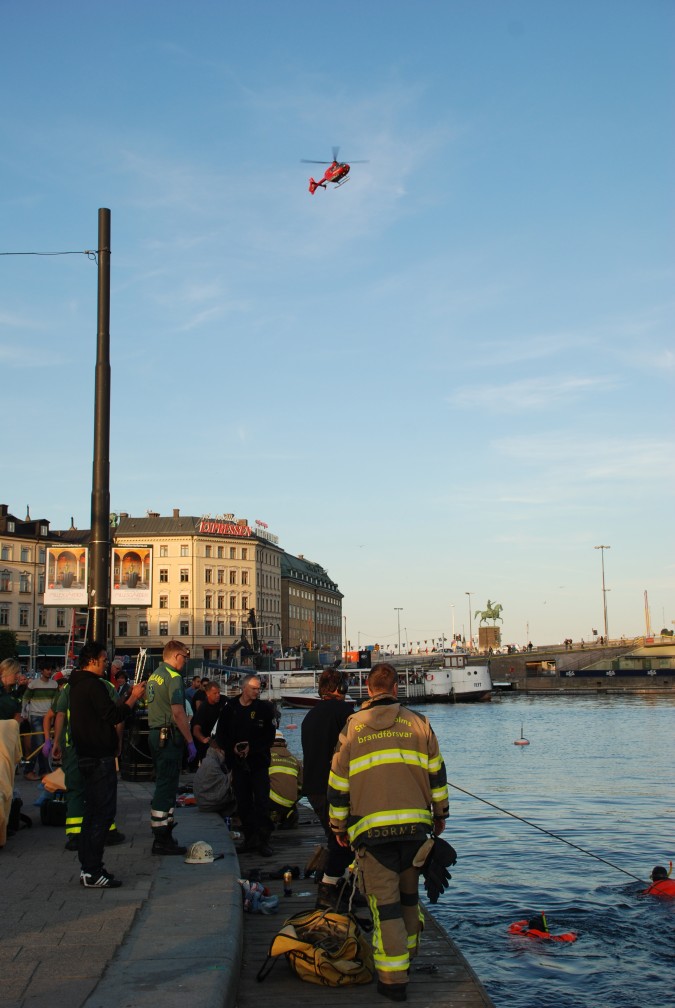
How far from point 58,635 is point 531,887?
8880 cm

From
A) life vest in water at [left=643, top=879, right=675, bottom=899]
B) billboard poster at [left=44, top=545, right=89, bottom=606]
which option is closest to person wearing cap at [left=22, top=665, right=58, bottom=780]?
billboard poster at [left=44, top=545, right=89, bottom=606]

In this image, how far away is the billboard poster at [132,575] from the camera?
60.0 feet

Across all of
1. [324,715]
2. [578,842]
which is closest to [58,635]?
[578,842]

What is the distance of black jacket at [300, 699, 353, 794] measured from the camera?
27.3 feet

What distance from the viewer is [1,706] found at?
10758 millimetres

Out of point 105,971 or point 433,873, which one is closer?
point 105,971

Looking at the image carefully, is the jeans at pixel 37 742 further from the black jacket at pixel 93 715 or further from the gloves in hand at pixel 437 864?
the gloves in hand at pixel 437 864

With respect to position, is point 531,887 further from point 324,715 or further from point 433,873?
point 433,873

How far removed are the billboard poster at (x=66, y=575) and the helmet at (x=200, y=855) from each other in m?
6.15

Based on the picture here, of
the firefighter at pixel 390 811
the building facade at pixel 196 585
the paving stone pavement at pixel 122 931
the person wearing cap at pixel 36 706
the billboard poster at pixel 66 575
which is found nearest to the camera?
the paving stone pavement at pixel 122 931

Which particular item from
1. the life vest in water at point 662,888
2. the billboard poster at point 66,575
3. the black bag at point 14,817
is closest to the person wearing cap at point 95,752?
the black bag at point 14,817

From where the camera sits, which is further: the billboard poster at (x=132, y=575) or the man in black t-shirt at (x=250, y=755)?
the billboard poster at (x=132, y=575)

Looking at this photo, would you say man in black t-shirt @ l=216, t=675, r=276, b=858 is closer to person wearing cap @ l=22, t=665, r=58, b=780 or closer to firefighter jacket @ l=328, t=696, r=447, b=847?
firefighter jacket @ l=328, t=696, r=447, b=847

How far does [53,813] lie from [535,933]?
5.48 meters
